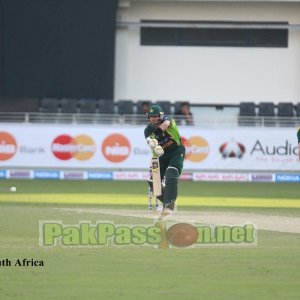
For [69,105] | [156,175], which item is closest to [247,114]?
[69,105]

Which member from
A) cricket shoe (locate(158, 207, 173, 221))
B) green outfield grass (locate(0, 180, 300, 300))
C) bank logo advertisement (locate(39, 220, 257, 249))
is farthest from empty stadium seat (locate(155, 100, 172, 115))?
bank logo advertisement (locate(39, 220, 257, 249))

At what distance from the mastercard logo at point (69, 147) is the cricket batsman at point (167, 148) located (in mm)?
11036

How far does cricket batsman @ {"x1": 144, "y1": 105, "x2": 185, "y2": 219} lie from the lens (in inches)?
623

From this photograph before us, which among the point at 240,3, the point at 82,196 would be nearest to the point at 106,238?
the point at 82,196

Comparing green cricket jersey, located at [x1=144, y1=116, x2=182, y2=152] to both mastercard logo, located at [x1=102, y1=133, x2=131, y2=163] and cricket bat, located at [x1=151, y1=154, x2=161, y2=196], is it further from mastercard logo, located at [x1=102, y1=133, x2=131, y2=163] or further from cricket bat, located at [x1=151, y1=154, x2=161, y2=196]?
mastercard logo, located at [x1=102, y1=133, x2=131, y2=163]

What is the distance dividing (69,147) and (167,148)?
1142 cm

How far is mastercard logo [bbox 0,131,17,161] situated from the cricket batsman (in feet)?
36.8

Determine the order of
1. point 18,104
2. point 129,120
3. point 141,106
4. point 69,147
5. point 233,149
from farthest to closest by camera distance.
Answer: point 18,104, point 141,106, point 129,120, point 233,149, point 69,147

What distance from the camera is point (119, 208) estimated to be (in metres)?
18.8

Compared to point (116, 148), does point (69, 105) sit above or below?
above

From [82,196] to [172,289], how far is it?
41.0ft

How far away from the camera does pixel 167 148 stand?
16250 millimetres

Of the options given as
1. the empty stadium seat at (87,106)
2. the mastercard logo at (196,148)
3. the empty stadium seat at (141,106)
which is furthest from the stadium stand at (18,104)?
the mastercard logo at (196,148)

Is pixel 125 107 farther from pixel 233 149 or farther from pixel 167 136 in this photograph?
Answer: pixel 167 136
